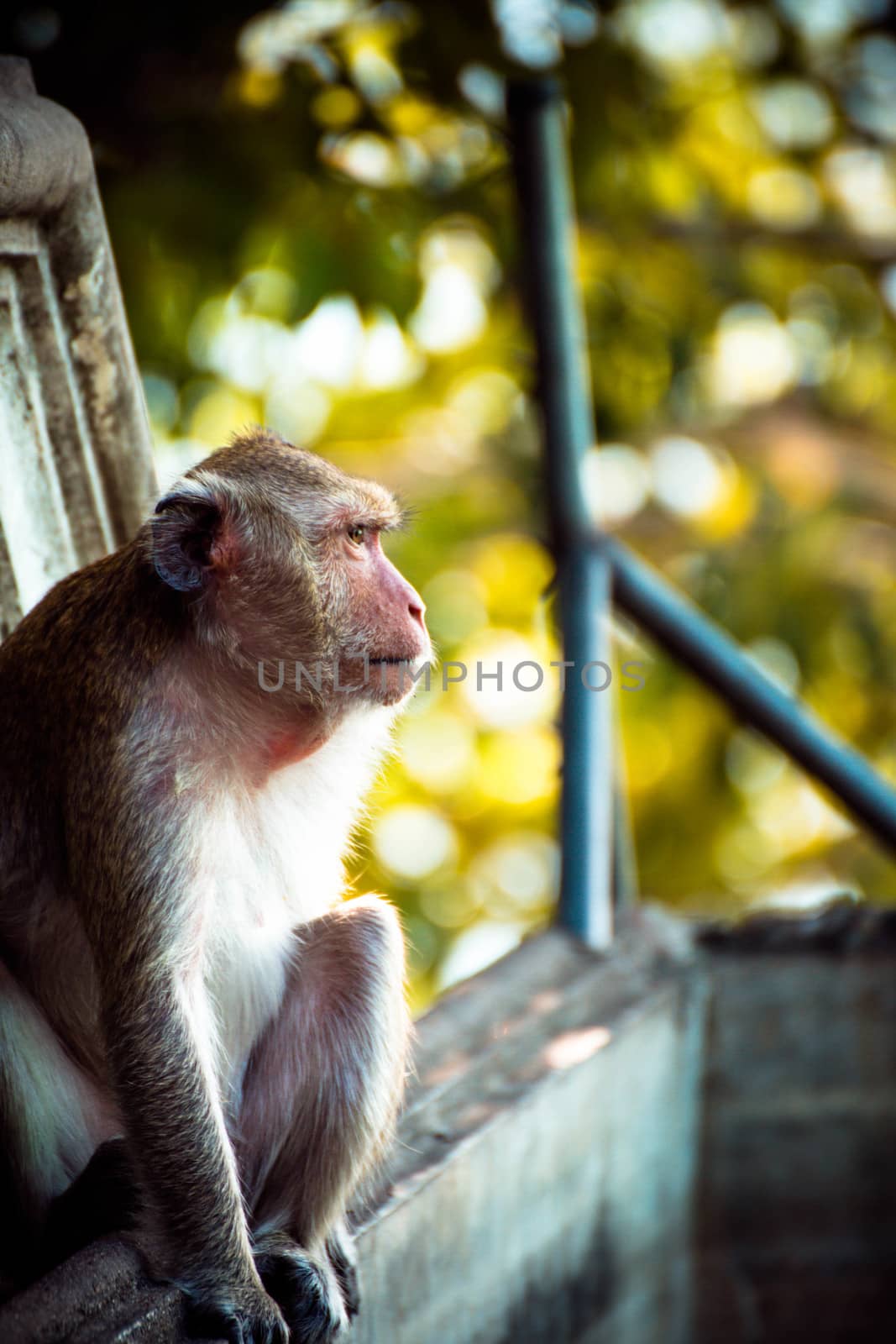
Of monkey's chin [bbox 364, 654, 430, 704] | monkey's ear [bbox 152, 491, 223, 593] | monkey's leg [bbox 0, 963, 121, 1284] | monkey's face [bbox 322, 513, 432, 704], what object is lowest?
monkey's leg [bbox 0, 963, 121, 1284]

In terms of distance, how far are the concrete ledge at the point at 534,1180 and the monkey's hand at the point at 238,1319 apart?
0.03m

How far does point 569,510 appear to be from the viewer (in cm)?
341

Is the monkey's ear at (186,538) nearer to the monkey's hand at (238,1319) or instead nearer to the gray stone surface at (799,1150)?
the monkey's hand at (238,1319)

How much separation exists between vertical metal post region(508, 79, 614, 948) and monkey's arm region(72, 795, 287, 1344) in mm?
1471

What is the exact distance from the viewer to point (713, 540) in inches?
239

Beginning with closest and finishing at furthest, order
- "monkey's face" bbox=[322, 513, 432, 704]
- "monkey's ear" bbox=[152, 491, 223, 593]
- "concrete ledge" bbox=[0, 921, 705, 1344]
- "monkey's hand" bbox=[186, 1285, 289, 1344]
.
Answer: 1. "monkey's hand" bbox=[186, 1285, 289, 1344]
2. "monkey's ear" bbox=[152, 491, 223, 593]
3. "monkey's face" bbox=[322, 513, 432, 704]
4. "concrete ledge" bbox=[0, 921, 705, 1344]

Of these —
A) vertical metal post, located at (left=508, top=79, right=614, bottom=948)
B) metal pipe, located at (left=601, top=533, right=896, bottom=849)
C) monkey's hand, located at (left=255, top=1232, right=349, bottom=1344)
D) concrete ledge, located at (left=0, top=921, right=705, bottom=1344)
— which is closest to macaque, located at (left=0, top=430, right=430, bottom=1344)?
monkey's hand, located at (left=255, top=1232, right=349, bottom=1344)

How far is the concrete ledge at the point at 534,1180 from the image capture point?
2082mm

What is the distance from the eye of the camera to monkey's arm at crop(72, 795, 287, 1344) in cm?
171

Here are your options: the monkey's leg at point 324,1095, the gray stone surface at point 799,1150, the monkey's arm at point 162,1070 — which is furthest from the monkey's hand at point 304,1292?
the gray stone surface at point 799,1150

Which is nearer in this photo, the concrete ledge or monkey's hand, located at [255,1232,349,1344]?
monkey's hand, located at [255,1232,349,1344]

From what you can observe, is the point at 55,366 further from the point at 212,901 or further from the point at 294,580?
the point at 212,901

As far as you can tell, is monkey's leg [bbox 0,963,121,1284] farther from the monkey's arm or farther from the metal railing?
the metal railing

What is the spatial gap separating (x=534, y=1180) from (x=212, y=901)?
997mm
